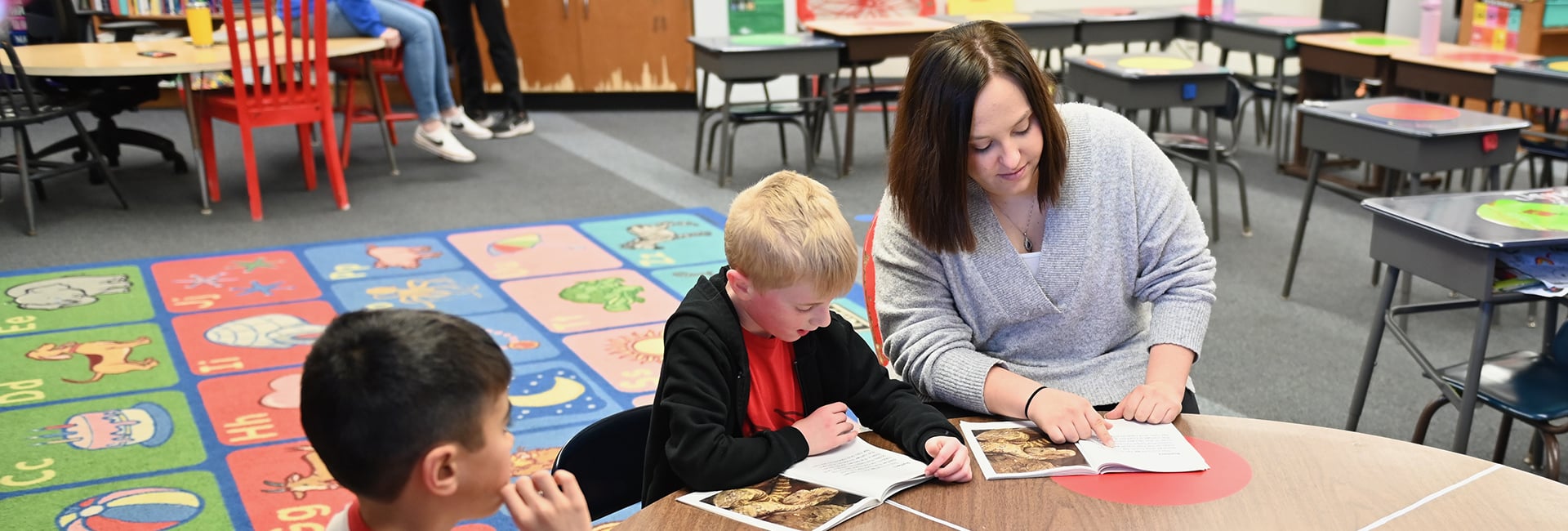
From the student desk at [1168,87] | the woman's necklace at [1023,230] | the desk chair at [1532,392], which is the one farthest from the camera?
the student desk at [1168,87]

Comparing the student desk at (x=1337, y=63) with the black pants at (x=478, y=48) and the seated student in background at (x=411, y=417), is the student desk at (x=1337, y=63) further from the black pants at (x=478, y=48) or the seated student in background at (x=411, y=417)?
→ the seated student in background at (x=411, y=417)

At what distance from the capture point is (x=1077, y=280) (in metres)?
1.67

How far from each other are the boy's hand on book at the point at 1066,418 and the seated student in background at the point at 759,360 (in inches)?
4.5

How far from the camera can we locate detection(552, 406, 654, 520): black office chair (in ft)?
4.81

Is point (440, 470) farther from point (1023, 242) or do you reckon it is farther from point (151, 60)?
point (151, 60)

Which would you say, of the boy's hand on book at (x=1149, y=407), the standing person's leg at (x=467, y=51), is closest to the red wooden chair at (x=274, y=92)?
the standing person's leg at (x=467, y=51)

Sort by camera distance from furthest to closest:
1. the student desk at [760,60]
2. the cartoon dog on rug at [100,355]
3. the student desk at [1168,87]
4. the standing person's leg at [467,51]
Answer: the standing person's leg at [467,51]
the student desk at [760,60]
the student desk at [1168,87]
the cartoon dog on rug at [100,355]

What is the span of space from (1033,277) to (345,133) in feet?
15.1

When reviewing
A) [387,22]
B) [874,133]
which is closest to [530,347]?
[387,22]

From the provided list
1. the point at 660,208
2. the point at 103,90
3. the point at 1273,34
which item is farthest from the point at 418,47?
the point at 1273,34

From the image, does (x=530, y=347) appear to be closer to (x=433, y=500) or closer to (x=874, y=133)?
(x=433, y=500)

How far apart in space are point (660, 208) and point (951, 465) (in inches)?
146

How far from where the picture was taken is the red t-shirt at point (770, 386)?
1.45 meters

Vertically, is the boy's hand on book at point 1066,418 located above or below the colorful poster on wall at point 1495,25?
below
